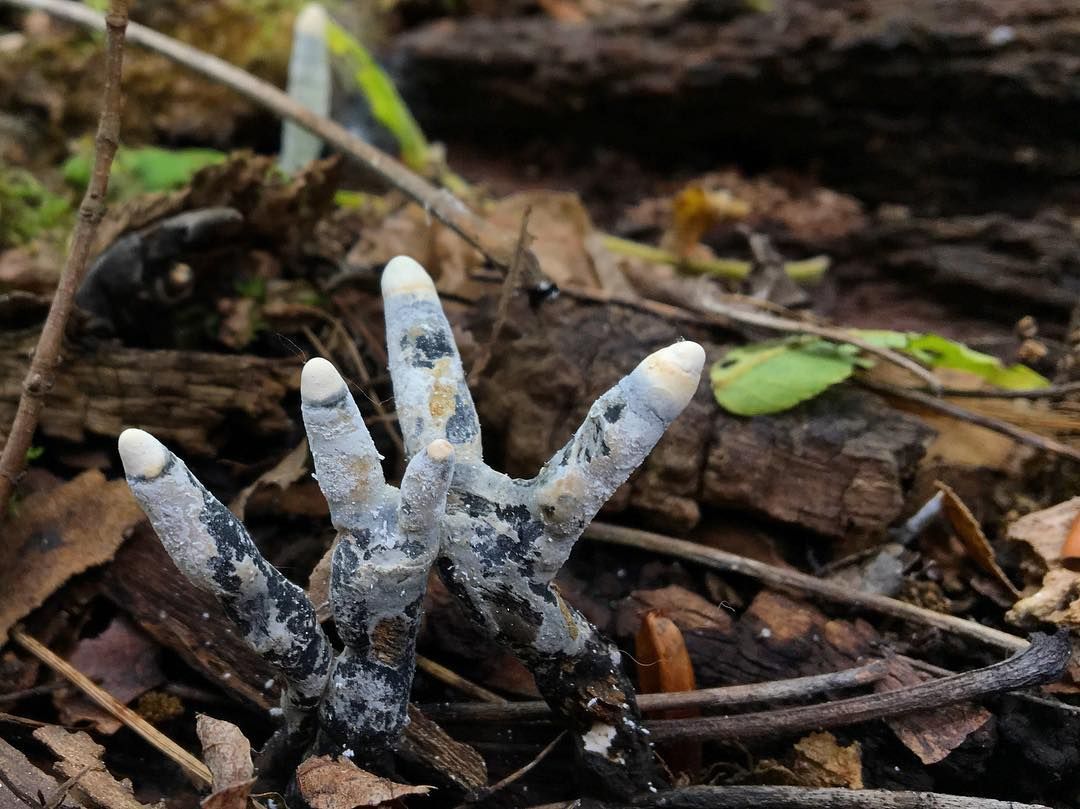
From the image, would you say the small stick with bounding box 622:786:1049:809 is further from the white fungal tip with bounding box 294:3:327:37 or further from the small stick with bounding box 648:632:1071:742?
the white fungal tip with bounding box 294:3:327:37

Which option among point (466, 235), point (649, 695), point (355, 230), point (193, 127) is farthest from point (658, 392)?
point (193, 127)

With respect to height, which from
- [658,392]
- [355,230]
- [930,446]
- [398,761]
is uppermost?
[658,392]

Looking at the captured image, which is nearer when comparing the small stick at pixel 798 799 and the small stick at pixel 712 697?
the small stick at pixel 798 799

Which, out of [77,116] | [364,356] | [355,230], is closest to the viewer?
[364,356]

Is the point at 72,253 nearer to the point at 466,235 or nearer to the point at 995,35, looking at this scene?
the point at 466,235

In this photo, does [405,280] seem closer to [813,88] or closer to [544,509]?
[544,509]

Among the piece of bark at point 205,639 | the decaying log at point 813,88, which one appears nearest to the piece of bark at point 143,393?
the piece of bark at point 205,639

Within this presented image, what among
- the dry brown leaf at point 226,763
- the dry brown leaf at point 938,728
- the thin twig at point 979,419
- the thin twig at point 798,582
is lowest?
the dry brown leaf at point 938,728

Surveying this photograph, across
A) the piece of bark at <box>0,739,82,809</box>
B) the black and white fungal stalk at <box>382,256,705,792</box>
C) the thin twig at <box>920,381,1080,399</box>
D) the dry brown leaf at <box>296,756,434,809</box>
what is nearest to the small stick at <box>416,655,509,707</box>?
the black and white fungal stalk at <box>382,256,705,792</box>

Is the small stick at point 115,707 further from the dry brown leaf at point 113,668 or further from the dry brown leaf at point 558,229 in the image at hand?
the dry brown leaf at point 558,229
